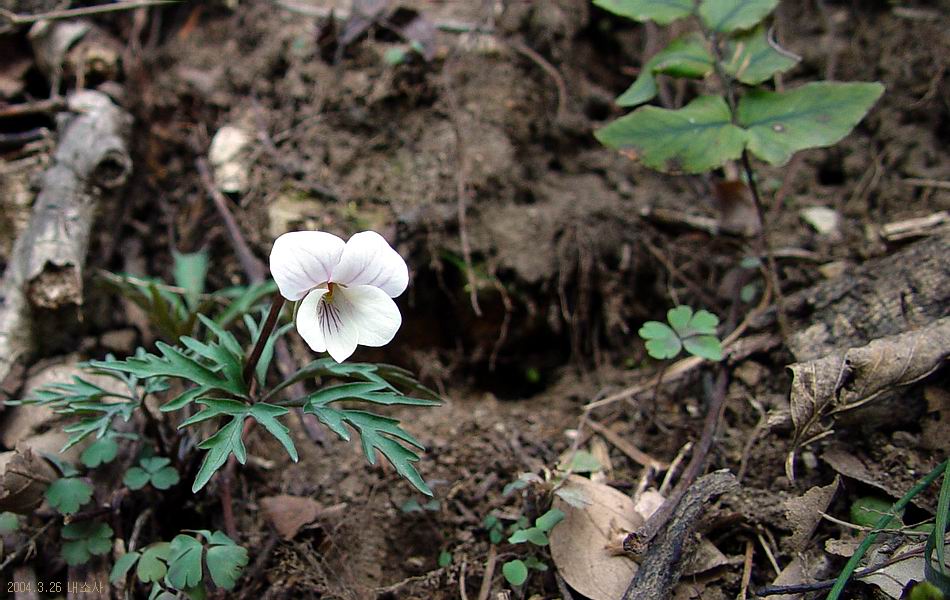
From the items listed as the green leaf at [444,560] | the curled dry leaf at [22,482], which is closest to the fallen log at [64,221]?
the curled dry leaf at [22,482]

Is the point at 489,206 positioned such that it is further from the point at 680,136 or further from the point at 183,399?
the point at 183,399

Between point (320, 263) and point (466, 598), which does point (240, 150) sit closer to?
point (320, 263)

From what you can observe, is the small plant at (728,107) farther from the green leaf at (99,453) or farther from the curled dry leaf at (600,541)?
the green leaf at (99,453)

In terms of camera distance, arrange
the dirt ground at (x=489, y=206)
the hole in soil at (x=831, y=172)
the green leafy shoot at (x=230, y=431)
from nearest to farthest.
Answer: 1. the green leafy shoot at (x=230, y=431)
2. the dirt ground at (x=489, y=206)
3. the hole in soil at (x=831, y=172)

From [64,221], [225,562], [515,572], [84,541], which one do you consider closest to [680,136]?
[515,572]

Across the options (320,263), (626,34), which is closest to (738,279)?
(626,34)
